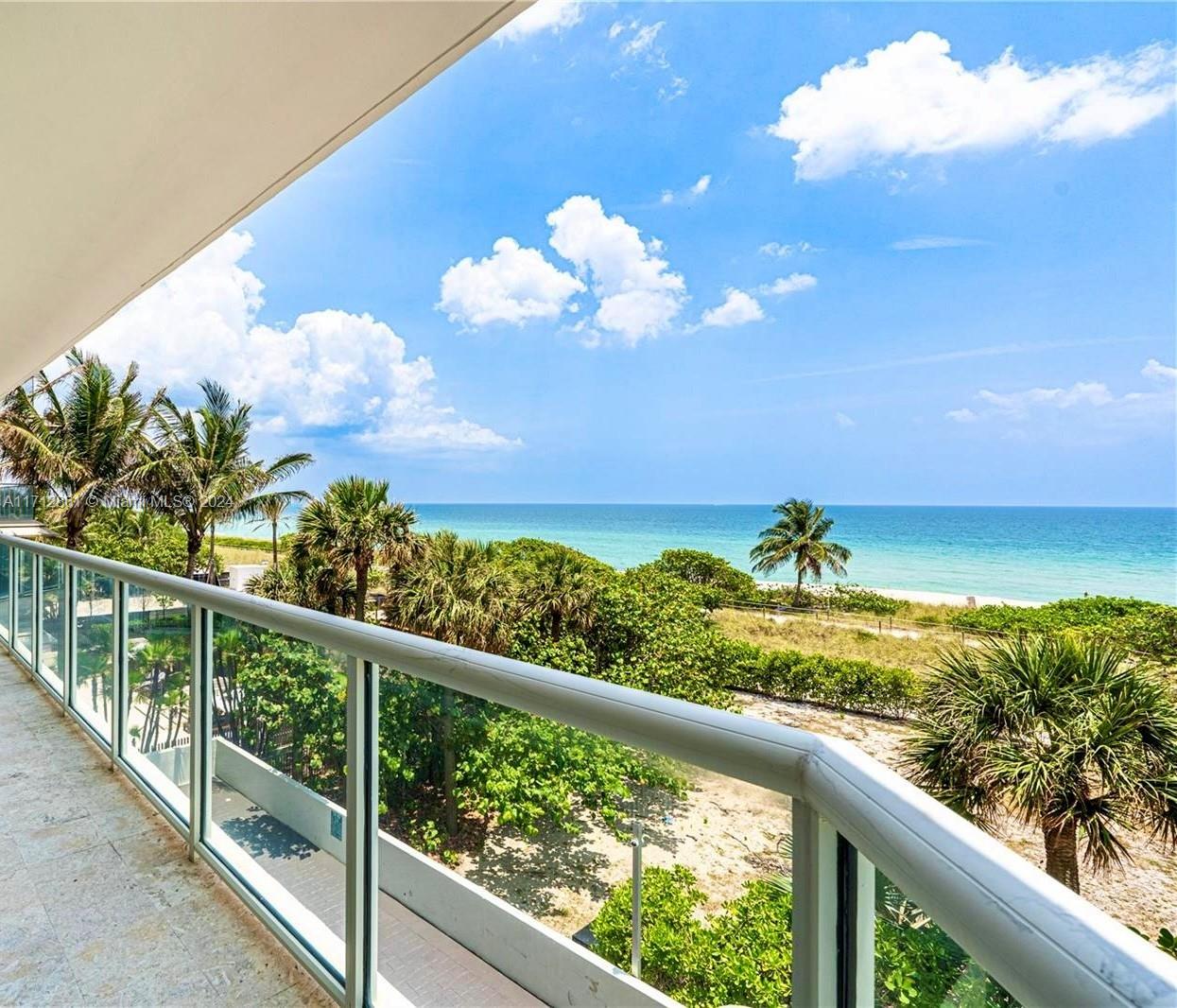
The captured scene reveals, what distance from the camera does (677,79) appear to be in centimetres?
4978

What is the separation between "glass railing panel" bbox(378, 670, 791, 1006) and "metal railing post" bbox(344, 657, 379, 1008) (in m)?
0.03

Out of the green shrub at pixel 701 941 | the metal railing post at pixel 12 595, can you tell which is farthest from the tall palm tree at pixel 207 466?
the green shrub at pixel 701 941

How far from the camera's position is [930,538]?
4631 cm

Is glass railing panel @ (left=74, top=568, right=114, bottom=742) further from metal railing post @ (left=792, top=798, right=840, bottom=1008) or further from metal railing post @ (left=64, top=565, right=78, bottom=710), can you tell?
metal railing post @ (left=792, top=798, right=840, bottom=1008)

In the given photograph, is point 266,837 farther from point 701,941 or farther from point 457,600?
point 457,600

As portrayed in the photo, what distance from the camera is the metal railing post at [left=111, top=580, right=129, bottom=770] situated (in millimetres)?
2502

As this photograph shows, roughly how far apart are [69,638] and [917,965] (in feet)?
12.6

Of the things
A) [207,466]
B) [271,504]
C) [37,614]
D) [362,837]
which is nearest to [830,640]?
[271,504]

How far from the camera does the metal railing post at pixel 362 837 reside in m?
1.34

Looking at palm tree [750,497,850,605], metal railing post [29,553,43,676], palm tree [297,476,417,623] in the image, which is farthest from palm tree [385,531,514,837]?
palm tree [750,497,850,605]

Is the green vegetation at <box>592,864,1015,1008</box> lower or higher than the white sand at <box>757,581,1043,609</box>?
higher

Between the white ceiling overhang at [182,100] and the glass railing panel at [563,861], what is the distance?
54.3 inches

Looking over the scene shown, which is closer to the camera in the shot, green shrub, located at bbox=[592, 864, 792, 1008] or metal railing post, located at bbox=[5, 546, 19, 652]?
green shrub, located at bbox=[592, 864, 792, 1008]

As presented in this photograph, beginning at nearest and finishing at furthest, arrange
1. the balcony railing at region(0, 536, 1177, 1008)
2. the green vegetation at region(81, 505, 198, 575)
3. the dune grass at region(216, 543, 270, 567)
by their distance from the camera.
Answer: the balcony railing at region(0, 536, 1177, 1008) < the green vegetation at region(81, 505, 198, 575) < the dune grass at region(216, 543, 270, 567)
